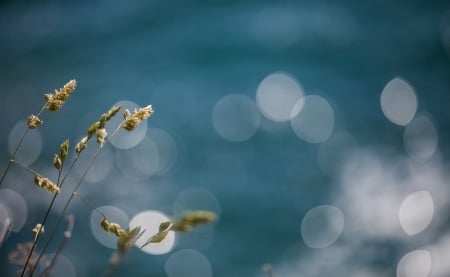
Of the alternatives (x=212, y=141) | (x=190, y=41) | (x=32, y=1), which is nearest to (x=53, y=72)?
(x=190, y=41)

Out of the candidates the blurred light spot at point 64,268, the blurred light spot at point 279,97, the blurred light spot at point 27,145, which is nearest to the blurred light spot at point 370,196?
the blurred light spot at point 279,97

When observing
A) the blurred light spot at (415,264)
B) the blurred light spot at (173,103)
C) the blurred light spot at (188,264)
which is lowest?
the blurred light spot at (415,264)

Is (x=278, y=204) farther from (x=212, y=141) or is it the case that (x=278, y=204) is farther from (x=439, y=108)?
(x=439, y=108)

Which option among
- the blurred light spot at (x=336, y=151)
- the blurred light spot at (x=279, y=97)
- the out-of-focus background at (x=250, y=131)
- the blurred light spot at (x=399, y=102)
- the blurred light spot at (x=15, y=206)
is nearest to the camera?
the out-of-focus background at (x=250, y=131)

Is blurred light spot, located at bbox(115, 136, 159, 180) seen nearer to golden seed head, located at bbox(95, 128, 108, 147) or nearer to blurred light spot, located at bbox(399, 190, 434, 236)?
blurred light spot, located at bbox(399, 190, 434, 236)

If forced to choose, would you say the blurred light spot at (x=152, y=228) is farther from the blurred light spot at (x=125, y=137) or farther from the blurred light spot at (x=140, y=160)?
the blurred light spot at (x=125, y=137)
